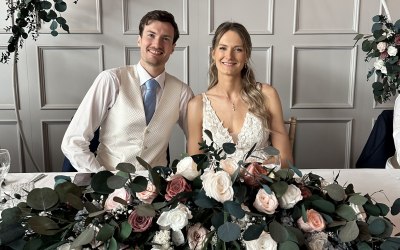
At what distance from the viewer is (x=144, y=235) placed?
802 millimetres

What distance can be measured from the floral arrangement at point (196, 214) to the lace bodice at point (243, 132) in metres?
1.15

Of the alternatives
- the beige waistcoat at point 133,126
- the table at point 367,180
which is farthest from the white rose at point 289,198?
the beige waistcoat at point 133,126

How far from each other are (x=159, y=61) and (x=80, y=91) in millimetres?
1058

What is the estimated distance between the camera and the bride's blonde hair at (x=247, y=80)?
2.03 meters

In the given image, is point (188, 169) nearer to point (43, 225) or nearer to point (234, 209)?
point (234, 209)

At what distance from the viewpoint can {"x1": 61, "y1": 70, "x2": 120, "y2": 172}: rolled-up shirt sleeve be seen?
196cm

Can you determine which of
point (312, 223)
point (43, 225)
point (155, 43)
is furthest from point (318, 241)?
point (155, 43)

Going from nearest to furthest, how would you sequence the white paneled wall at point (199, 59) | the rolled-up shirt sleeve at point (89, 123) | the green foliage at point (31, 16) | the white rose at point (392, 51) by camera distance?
the rolled-up shirt sleeve at point (89, 123), the white rose at point (392, 51), the green foliage at point (31, 16), the white paneled wall at point (199, 59)

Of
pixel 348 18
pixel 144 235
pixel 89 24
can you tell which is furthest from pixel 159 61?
pixel 348 18

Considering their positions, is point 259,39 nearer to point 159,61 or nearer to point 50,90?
point 159,61

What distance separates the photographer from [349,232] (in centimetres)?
80

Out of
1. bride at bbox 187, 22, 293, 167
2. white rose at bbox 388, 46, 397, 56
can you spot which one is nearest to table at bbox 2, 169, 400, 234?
bride at bbox 187, 22, 293, 167

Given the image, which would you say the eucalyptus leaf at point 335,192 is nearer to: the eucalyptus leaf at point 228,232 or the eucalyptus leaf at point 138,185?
the eucalyptus leaf at point 228,232

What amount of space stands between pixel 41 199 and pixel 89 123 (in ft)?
4.08
